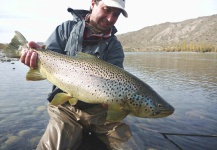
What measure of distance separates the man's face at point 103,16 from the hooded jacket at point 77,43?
232 millimetres

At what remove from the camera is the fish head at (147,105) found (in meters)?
3.13

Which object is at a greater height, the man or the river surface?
the man

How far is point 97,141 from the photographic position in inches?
196

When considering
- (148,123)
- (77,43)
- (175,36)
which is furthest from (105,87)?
(175,36)

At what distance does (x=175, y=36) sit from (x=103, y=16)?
15483 centimetres

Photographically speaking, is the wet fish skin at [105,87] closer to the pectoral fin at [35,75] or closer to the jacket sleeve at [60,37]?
the pectoral fin at [35,75]

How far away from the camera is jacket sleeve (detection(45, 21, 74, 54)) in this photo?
171 inches

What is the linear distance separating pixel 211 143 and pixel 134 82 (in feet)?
11.1

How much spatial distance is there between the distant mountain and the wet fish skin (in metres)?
102

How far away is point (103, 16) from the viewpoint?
422cm

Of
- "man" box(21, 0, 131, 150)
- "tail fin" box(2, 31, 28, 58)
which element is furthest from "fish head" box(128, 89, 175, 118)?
"tail fin" box(2, 31, 28, 58)

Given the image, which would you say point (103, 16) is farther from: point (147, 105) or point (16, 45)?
point (147, 105)

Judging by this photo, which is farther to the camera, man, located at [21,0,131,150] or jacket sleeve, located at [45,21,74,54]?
jacket sleeve, located at [45,21,74,54]

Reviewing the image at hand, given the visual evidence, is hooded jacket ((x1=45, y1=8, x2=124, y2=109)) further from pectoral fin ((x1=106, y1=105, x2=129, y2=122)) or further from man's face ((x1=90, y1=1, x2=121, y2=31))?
pectoral fin ((x1=106, y1=105, x2=129, y2=122))
